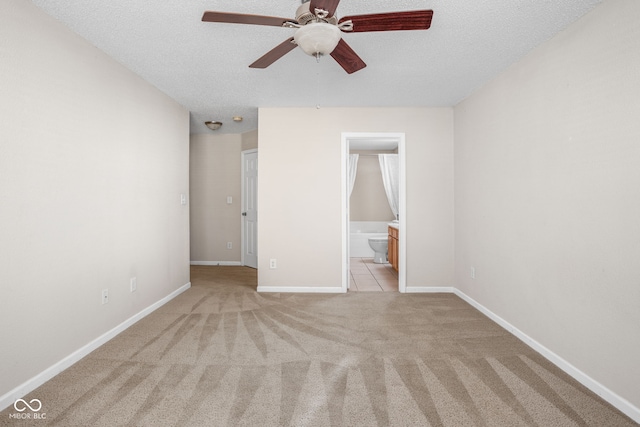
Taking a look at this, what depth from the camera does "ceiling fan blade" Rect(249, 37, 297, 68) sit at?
184 centimetres

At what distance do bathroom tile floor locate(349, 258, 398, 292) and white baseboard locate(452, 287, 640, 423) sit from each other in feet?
4.80

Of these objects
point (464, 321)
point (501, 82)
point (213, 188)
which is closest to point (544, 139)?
point (501, 82)

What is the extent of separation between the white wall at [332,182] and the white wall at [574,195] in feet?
2.66

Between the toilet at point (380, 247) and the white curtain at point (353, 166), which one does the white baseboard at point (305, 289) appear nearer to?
the toilet at point (380, 247)

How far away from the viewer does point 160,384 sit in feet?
6.35

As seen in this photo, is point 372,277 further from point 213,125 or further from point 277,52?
point 277,52

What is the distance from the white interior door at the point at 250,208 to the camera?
213 inches

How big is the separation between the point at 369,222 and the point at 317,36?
18.2 feet

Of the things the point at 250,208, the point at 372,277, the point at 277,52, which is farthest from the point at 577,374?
the point at 250,208

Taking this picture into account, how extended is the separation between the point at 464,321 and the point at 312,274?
5.82 feet

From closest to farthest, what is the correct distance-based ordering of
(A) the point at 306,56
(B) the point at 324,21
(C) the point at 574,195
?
(B) the point at 324,21
(C) the point at 574,195
(A) the point at 306,56

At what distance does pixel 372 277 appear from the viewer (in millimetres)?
4832

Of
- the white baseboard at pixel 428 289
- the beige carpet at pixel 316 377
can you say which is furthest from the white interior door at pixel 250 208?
the white baseboard at pixel 428 289

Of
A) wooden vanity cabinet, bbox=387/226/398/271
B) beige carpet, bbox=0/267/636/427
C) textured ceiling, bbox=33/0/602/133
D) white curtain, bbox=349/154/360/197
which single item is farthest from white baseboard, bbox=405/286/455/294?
white curtain, bbox=349/154/360/197
